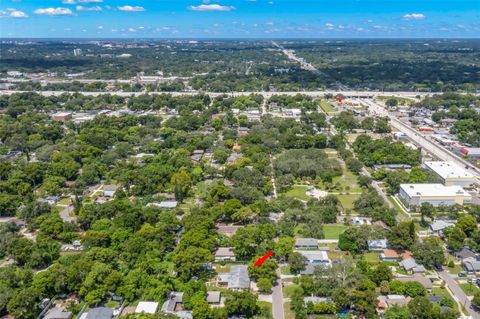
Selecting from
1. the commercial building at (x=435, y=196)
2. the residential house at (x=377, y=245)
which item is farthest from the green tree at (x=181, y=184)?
the commercial building at (x=435, y=196)

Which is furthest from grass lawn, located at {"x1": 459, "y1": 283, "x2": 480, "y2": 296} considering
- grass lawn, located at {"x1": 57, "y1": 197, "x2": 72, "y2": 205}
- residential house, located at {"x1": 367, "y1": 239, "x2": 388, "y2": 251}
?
grass lawn, located at {"x1": 57, "y1": 197, "x2": 72, "y2": 205}

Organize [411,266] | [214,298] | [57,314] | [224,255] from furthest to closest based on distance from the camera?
[224,255] < [411,266] < [214,298] < [57,314]

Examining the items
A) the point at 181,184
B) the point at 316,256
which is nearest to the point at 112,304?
the point at 316,256

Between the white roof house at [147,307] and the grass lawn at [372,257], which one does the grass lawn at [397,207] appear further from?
the white roof house at [147,307]

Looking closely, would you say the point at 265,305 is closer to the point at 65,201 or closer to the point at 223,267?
the point at 223,267

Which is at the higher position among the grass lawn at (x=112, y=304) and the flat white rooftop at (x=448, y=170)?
the flat white rooftop at (x=448, y=170)

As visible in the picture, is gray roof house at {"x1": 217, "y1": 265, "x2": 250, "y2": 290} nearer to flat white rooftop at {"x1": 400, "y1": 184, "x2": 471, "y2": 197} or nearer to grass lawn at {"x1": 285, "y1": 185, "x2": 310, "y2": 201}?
grass lawn at {"x1": 285, "y1": 185, "x2": 310, "y2": 201}
